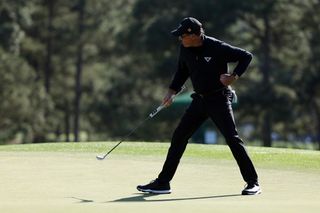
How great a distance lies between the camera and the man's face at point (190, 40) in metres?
8.09

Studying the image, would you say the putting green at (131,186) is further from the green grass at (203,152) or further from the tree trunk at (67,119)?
the tree trunk at (67,119)

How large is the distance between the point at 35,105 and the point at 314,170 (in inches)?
1885

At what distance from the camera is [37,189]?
8.16 m

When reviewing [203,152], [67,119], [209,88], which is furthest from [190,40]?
[67,119]

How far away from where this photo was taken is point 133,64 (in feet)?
201

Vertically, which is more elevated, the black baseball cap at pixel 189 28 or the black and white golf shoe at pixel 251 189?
the black baseball cap at pixel 189 28

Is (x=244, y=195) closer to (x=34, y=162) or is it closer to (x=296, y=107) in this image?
(x=34, y=162)

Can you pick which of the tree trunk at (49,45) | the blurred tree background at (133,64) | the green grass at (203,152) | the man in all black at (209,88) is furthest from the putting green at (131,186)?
the tree trunk at (49,45)

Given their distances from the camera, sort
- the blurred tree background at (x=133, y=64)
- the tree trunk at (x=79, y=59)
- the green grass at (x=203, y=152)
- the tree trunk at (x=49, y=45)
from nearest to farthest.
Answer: the green grass at (x=203, y=152)
the blurred tree background at (x=133, y=64)
the tree trunk at (x=79, y=59)
the tree trunk at (x=49, y=45)

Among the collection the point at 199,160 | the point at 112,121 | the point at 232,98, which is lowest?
the point at 112,121

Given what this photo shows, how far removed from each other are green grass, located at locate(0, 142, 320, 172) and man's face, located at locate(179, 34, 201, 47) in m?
3.20

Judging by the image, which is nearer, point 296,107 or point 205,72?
point 205,72

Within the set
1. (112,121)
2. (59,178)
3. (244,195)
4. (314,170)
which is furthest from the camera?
(112,121)

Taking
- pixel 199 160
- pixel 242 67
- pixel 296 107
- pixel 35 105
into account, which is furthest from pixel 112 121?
pixel 242 67
